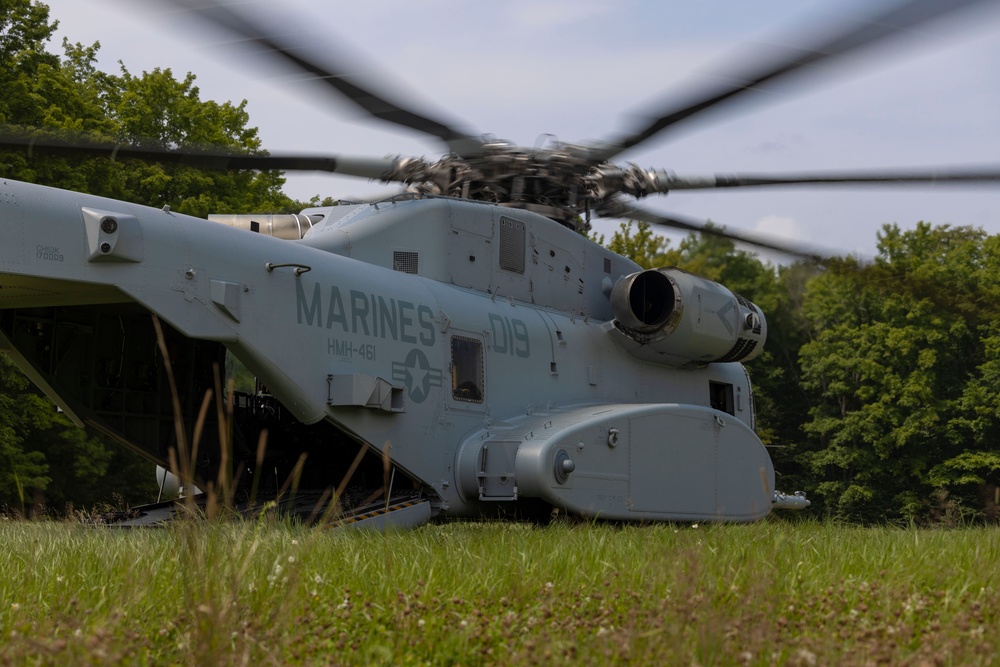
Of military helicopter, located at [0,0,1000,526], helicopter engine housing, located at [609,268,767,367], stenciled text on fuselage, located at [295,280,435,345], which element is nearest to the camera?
military helicopter, located at [0,0,1000,526]

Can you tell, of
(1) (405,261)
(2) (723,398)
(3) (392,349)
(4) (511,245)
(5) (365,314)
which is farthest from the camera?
(2) (723,398)

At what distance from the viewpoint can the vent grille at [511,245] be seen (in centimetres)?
1260

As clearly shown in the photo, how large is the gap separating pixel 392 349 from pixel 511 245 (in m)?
2.65

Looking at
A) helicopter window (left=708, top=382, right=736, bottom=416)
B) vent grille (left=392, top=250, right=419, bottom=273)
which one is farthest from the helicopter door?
helicopter window (left=708, top=382, right=736, bottom=416)

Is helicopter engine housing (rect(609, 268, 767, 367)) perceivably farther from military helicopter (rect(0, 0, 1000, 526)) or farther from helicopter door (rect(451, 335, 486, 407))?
helicopter door (rect(451, 335, 486, 407))

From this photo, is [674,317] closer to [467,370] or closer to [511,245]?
[511,245]

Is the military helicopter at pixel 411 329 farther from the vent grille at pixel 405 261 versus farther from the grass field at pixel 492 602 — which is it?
the grass field at pixel 492 602

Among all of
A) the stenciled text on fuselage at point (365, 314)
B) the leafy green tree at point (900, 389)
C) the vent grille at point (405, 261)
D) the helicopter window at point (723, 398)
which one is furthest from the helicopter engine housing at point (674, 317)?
the leafy green tree at point (900, 389)

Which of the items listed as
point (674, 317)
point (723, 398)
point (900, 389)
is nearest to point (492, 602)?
point (674, 317)

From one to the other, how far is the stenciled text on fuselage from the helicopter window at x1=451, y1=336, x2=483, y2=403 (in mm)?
430

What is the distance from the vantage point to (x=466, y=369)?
11.5 meters

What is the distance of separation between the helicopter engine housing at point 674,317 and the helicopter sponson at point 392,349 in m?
0.03

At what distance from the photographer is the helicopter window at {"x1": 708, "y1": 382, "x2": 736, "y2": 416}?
15656mm

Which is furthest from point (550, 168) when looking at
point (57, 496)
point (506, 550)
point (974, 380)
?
point (974, 380)
